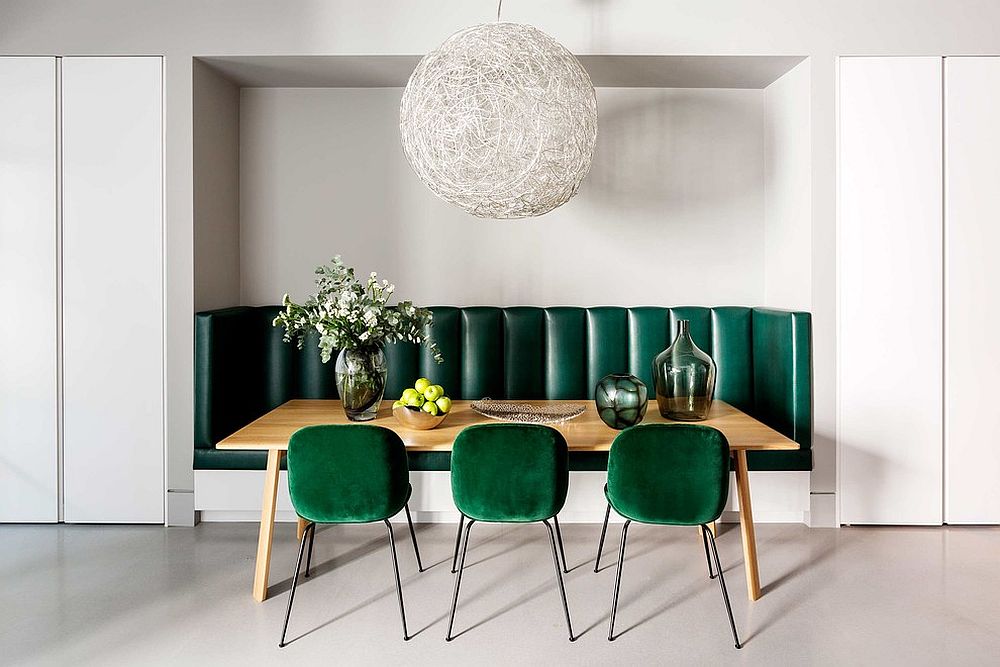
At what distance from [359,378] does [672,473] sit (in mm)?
1215

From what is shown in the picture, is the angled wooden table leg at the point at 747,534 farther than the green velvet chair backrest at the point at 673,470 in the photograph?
Yes

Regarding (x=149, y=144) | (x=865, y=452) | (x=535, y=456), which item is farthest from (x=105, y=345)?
(x=865, y=452)

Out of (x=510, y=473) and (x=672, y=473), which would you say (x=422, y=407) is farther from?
(x=672, y=473)

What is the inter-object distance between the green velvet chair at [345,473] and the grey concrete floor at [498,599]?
0.22m

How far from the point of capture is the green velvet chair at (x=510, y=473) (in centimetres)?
248

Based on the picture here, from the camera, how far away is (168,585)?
2939 mm

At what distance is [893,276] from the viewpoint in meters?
3.60

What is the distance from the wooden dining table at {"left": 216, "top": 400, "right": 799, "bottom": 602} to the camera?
258 centimetres

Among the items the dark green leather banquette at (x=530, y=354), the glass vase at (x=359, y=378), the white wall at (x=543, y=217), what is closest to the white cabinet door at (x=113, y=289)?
the dark green leather banquette at (x=530, y=354)

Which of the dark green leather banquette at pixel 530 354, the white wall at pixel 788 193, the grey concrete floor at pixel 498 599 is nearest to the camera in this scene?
the grey concrete floor at pixel 498 599

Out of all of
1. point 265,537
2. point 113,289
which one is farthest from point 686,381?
point 113,289

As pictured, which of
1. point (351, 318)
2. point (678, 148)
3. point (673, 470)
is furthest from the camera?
point (678, 148)

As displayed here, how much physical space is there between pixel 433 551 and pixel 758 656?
1485 mm

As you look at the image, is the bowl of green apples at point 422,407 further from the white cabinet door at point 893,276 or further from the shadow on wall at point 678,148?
the white cabinet door at point 893,276
